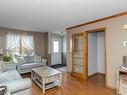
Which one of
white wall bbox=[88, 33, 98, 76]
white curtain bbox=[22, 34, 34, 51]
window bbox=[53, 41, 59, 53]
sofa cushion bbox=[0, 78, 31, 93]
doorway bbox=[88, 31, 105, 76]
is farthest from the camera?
window bbox=[53, 41, 59, 53]

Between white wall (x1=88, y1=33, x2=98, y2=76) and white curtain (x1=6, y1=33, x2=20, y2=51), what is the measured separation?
3945 millimetres

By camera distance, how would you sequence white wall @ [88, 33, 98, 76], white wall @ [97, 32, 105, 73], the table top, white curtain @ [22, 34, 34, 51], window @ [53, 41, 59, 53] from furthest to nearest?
window @ [53, 41, 59, 53], white curtain @ [22, 34, 34, 51], white wall @ [97, 32, 105, 73], white wall @ [88, 33, 98, 76], the table top

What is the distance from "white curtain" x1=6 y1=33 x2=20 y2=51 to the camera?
5.41 m

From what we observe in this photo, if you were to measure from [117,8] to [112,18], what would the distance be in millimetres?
627

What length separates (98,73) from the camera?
199 inches

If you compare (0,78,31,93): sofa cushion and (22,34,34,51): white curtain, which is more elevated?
(22,34,34,51): white curtain

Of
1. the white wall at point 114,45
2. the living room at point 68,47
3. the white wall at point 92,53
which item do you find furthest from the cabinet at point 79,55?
the white wall at point 114,45

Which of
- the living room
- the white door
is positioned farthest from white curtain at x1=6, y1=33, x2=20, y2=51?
the white door

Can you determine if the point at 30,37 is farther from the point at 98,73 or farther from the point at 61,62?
the point at 98,73

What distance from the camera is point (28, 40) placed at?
613cm

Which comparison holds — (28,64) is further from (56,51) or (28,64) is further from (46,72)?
(56,51)

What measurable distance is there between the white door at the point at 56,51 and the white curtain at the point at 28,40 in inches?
59.8

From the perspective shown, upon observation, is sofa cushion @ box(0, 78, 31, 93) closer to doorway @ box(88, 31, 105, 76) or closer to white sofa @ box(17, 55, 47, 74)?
white sofa @ box(17, 55, 47, 74)

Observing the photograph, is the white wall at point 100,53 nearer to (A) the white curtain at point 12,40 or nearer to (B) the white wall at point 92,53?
(B) the white wall at point 92,53
